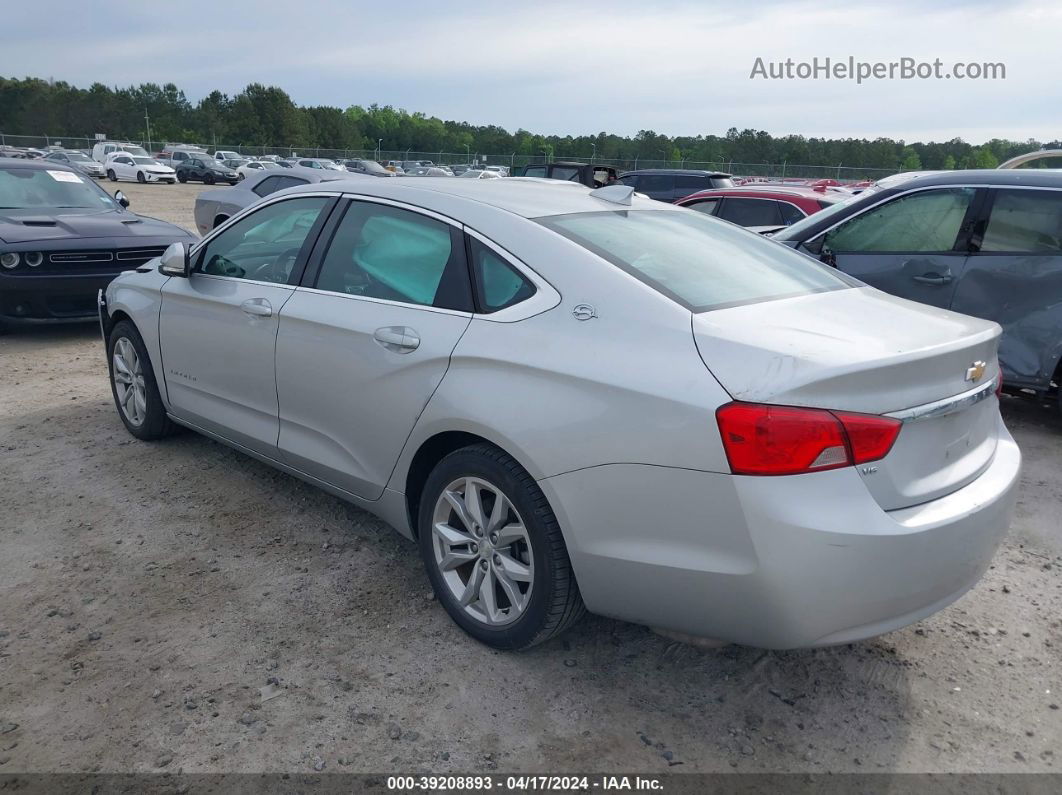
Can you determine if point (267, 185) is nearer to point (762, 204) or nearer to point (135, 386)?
point (762, 204)

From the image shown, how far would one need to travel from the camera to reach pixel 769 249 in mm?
3592

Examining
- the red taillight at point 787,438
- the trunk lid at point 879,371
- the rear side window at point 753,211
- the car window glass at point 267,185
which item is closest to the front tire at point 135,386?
the trunk lid at point 879,371

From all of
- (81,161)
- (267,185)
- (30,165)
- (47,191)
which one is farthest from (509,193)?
(81,161)

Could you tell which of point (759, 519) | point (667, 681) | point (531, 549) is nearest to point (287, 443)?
point (531, 549)

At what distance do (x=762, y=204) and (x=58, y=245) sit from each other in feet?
25.6

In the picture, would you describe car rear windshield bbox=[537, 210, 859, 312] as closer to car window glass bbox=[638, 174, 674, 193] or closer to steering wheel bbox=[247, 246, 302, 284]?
steering wheel bbox=[247, 246, 302, 284]

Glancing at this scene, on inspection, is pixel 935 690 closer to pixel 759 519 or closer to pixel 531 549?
pixel 759 519

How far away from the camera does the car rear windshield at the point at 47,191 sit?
8234 millimetres

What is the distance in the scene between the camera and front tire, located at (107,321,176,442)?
479 centimetres

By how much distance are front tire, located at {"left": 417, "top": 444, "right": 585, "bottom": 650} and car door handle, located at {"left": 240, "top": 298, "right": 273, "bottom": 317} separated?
49.6 inches

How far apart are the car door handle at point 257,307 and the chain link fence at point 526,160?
20.7 meters

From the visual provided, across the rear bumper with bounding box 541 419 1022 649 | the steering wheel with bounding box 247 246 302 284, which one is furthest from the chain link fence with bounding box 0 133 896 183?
the rear bumper with bounding box 541 419 1022 649

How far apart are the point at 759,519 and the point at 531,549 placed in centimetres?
80

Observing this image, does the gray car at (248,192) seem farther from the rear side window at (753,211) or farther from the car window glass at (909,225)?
the car window glass at (909,225)
